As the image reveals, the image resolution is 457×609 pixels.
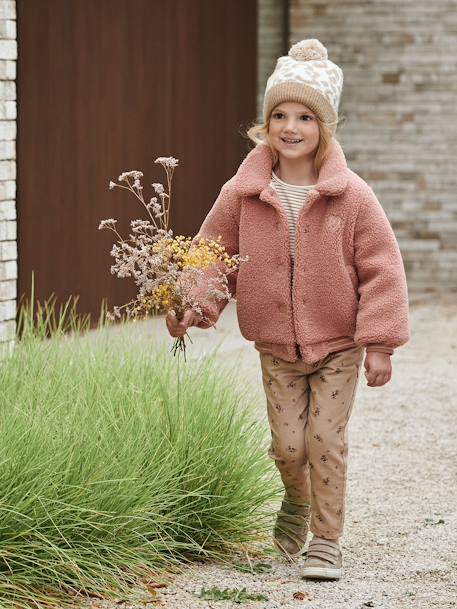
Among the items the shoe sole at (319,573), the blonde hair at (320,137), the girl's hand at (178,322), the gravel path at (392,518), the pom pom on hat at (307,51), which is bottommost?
the gravel path at (392,518)

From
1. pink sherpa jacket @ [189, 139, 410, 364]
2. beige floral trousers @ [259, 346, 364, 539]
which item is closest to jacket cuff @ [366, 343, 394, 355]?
pink sherpa jacket @ [189, 139, 410, 364]

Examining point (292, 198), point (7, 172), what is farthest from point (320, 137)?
point (7, 172)

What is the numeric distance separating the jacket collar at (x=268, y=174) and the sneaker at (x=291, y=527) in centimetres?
106

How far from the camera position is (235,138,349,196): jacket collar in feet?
14.7

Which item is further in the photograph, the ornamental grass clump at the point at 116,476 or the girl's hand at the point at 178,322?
the girl's hand at the point at 178,322

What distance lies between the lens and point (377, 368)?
446 centimetres

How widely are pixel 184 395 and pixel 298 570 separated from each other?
0.71m

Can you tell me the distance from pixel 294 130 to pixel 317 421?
94 centimetres

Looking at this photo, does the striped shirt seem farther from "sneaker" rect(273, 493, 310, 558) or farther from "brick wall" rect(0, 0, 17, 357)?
"brick wall" rect(0, 0, 17, 357)

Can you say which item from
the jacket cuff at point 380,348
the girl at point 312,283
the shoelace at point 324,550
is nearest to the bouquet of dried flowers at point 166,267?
the girl at point 312,283

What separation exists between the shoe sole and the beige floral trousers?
13 centimetres

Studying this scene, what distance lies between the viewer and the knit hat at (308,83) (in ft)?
15.0

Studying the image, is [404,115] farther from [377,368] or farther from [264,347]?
[377,368]

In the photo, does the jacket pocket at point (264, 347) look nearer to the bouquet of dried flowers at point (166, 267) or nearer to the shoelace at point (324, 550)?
the bouquet of dried flowers at point (166, 267)
